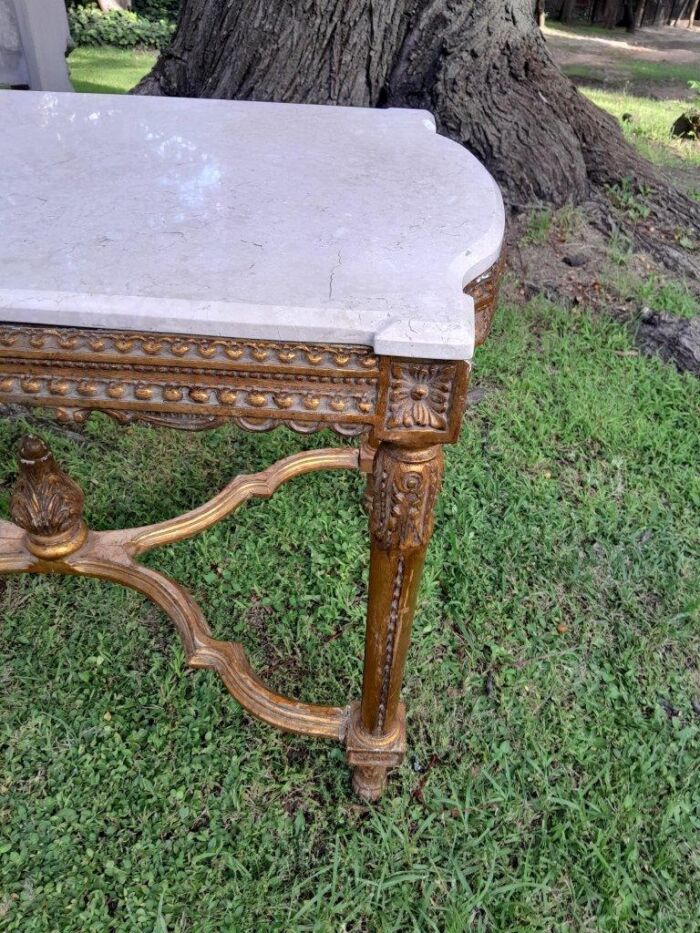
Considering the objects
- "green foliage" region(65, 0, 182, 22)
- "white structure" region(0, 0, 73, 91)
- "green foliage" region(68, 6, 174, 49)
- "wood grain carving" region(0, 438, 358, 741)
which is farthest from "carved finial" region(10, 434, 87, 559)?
"green foliage" region(65, 0, 182, 22)

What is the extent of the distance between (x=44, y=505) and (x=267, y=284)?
101cm

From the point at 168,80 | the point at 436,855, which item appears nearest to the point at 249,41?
the point at 168,80

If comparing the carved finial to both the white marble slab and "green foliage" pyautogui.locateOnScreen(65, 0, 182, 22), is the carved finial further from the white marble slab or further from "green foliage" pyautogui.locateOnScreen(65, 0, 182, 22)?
"green foliage" pyautogui.locateOnScreen(65, 0, 182, 22)

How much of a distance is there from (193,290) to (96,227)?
0.79 ft

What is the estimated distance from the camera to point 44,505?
1.72 meters

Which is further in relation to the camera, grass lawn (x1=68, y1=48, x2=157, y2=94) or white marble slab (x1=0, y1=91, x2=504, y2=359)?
grass lawn (x1=68, y1=48, x2=157, y2=94)

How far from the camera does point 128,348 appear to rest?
95 cm

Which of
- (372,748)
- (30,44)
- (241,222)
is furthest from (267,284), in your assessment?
(30,44)

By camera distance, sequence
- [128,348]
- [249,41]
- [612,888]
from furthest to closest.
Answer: [249,41] → [612,888] → [128,348]

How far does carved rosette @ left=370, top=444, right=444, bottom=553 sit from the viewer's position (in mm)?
1045

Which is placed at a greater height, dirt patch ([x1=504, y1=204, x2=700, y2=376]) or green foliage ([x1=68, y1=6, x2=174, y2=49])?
dirt patch ([x1=504, y1=204, x2=700, y2=376])

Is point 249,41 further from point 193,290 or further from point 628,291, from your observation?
A: point 193,290

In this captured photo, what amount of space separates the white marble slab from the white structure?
8.99 feet

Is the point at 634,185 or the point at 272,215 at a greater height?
the point at 272,215
